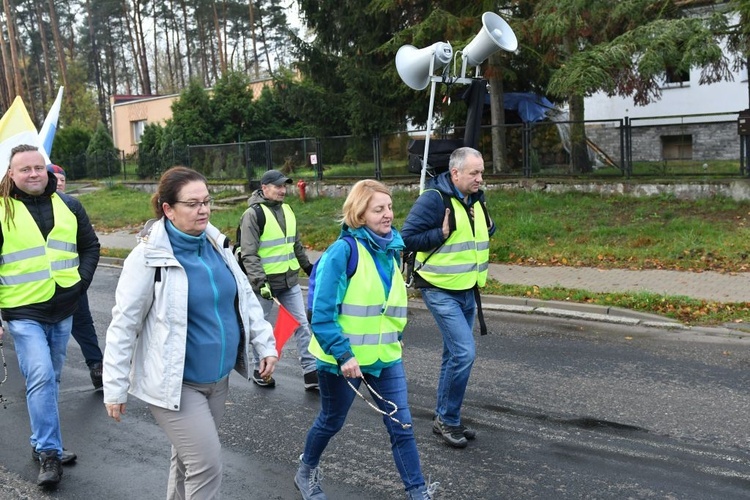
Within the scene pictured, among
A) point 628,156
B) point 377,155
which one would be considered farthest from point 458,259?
point 377,155

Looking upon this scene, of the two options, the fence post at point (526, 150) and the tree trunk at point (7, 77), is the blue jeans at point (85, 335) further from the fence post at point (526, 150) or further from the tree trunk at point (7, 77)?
the tree trunk at point (7, 77)

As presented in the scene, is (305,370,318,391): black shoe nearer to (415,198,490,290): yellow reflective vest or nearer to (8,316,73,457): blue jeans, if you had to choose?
(415,198,490,290): yellow reflective vest

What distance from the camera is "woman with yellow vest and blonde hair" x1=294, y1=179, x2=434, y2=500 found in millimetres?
4133

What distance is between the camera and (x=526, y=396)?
647cm

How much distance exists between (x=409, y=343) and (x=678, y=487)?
4.20 m

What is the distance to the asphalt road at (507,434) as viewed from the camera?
4.78m

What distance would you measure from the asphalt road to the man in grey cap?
729mm

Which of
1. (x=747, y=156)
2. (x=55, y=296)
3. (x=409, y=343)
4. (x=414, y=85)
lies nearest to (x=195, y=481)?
(x=55, y=296)

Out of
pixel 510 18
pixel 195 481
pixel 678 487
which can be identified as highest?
pixel 510 18

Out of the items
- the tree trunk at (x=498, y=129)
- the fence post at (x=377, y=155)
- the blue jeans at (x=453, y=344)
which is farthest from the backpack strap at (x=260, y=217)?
the fence post at (x=377, y=155)

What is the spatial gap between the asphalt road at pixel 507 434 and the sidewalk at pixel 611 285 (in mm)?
1473

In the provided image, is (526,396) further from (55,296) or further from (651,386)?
(55,296)

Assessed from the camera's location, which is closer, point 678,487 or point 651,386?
point 678,487

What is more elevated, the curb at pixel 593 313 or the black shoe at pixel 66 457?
the black shoe at pixel 66 457
